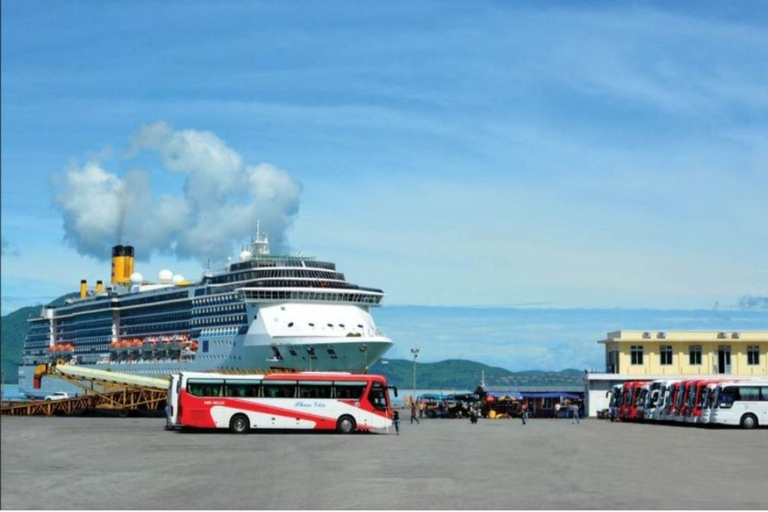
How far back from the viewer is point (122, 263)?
117 m

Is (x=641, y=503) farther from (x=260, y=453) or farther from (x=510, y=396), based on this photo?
(x=510, y=396)

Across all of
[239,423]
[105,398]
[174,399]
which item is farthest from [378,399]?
[105,398]

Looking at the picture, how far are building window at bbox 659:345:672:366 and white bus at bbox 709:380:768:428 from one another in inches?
824

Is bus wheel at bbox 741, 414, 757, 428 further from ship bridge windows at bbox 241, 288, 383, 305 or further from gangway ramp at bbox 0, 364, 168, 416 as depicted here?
ship bridge windows at bbox 241, 288, 383, 305

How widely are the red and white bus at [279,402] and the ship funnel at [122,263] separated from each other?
247 ft

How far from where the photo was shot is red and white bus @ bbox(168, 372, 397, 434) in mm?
41500

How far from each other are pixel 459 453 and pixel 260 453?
5814 mm

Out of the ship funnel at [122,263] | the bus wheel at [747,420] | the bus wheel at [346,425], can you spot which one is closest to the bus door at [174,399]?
the bus wheel at [346,425]

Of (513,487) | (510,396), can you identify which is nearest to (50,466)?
(513,487)

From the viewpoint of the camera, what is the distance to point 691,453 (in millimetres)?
30750

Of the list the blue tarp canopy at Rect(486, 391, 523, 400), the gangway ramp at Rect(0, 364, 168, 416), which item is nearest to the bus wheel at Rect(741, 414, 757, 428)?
the blue tarp canopy at Rect(486, 391, 523, 400)

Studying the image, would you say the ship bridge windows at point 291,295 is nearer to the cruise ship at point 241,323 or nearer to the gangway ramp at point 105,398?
the cruise ship at point 241,323

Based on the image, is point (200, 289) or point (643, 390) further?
point (200, 289)

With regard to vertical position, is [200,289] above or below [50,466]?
above
